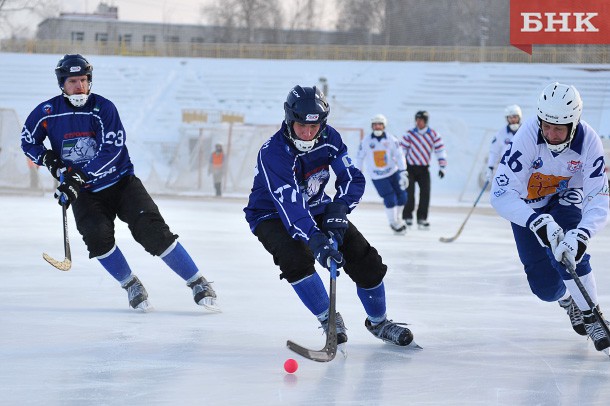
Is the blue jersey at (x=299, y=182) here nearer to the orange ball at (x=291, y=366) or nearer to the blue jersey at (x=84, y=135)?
the orange ball at (x=291, y=366)

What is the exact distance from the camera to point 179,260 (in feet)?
14.9

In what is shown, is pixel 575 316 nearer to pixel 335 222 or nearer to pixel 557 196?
pixel 557 196

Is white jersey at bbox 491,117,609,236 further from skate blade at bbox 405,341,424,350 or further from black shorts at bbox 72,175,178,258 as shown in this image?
black shorts at bbox 72,175,178,258

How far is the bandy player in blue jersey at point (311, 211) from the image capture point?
3.38m

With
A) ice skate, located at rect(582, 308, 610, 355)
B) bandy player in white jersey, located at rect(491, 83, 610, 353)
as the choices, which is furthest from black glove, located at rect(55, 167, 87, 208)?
ice skate, located at rect(582, 308, 610, 355)

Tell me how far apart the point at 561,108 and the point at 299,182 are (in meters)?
0.93

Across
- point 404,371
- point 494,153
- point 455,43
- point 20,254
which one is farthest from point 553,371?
point 455,43

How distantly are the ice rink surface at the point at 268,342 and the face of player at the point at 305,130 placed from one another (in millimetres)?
751

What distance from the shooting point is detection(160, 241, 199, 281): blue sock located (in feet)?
14.8

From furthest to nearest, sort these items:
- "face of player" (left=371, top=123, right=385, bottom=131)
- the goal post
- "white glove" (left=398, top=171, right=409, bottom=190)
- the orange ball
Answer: the goal post < "face of player" (left=371, top=123, right=385, bottom=131) < "white glove" (left=398, top=171, right=409, bottom=190) < the orange ball

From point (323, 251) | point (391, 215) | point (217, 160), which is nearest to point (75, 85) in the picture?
point (323, 251)

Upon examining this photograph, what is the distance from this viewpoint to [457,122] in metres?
23.3

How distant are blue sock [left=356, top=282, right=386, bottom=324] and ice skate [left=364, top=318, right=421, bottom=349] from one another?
3 centimetres

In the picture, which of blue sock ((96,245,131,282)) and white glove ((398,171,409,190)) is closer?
blue sock ((96,245,131,282))
